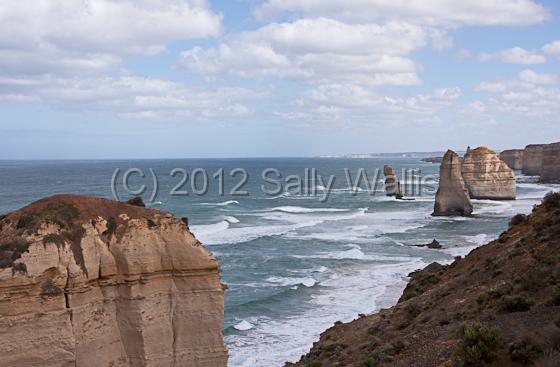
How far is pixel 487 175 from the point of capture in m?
79.0

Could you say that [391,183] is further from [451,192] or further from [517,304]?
[517,304]

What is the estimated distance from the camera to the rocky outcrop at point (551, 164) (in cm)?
10644

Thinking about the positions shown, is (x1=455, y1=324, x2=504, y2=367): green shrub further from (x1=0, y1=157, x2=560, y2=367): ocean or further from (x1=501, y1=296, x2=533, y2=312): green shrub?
(x1=0, y1=157, x2=560, y2=367): ocean

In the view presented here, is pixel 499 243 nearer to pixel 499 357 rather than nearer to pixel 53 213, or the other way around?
pixel 499 357

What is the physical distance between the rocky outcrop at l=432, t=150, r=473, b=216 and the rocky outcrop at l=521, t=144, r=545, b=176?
75.9 m

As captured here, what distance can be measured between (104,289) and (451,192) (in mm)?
57814

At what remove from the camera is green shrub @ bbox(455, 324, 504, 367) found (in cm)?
1180

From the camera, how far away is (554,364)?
31.8 ft

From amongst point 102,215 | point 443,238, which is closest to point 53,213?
point 102,215

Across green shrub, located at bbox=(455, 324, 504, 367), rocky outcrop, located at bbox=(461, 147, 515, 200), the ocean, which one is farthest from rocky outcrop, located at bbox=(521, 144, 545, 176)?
green shrub, located at bbox=(455, 324, 504, 367)

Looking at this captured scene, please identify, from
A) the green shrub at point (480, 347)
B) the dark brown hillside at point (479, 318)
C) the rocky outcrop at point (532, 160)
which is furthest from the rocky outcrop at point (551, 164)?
the green shrub at point (480, 347)

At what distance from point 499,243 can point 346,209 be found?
52.2 m

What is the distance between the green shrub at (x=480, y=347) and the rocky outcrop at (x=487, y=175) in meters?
69.7

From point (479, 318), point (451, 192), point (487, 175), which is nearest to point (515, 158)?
point (487, 175)
